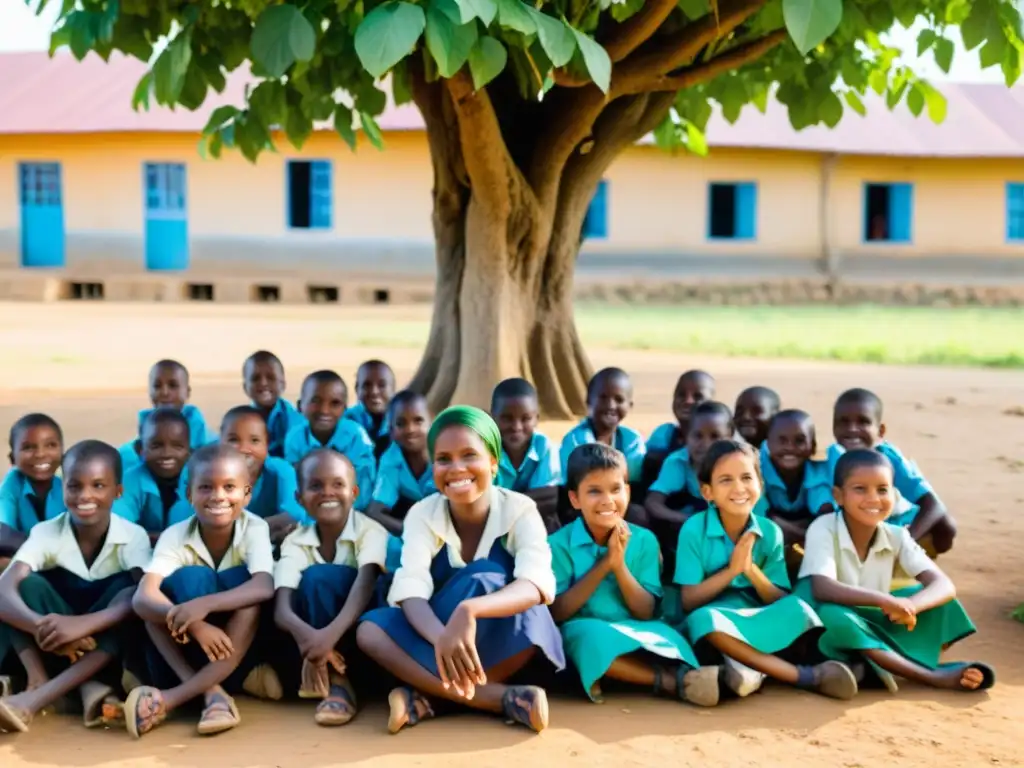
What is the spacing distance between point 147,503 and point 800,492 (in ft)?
7.58

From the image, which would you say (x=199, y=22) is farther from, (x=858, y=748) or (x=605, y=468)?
(x=858, y=748)

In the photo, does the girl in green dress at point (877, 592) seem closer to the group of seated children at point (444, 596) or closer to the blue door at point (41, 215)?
the group of seated children at point (444, 596)

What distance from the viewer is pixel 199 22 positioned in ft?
18.9

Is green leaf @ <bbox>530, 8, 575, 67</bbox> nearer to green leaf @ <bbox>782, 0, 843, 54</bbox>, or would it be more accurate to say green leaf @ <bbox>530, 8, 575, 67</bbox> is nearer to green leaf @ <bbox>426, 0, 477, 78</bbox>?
green leaf @ <bbox>426, 0, 477, 78</bbox>

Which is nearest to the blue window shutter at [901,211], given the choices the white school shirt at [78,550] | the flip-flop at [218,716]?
the white school shirt at [78,550]

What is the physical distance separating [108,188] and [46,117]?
1458 millimetres

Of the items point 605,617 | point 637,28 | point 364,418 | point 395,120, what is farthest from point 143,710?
point 395,120

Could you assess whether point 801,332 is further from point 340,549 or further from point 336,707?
point 336,707

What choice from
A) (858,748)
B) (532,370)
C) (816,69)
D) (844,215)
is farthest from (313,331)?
(858,748)

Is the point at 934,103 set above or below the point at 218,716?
above

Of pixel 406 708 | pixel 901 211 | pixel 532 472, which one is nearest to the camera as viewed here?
pixel 406 708

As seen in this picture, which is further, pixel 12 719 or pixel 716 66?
pixel 716 66

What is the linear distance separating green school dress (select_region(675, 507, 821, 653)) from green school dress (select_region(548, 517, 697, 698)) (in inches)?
3.4

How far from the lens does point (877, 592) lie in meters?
3.73
